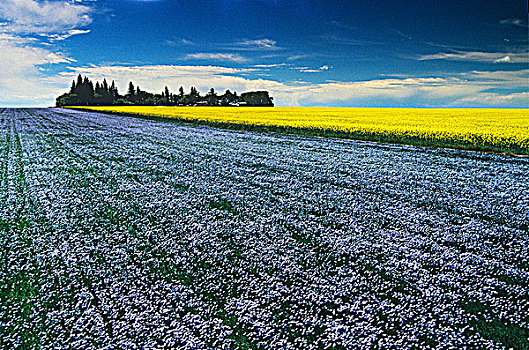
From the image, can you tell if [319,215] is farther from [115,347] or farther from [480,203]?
[115,347]

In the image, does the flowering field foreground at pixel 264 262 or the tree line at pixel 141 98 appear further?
the tree line at pixel 141 98

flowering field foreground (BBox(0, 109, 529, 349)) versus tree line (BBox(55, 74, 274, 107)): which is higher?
tree line (BBox(55, 74, 274, 107))

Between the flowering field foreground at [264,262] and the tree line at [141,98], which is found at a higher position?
the tree line at [141,98]

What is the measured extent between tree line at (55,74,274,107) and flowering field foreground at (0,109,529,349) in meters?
103

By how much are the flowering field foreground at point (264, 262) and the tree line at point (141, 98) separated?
102689mm

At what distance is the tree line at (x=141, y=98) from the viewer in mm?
111812

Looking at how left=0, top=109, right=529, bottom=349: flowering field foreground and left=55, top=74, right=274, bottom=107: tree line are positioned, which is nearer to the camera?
left=0, top=109, right=529, bottom=349: flowering field foreground

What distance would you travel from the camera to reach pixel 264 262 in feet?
15.2

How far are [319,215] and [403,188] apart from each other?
3014 mm

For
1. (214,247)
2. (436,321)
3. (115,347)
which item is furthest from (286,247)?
(115,347)

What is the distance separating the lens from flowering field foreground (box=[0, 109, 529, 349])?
3342 millimetres

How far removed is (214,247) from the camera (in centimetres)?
509

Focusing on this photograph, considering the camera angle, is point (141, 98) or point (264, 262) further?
point (141, 98)

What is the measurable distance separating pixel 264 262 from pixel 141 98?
A: 141m
